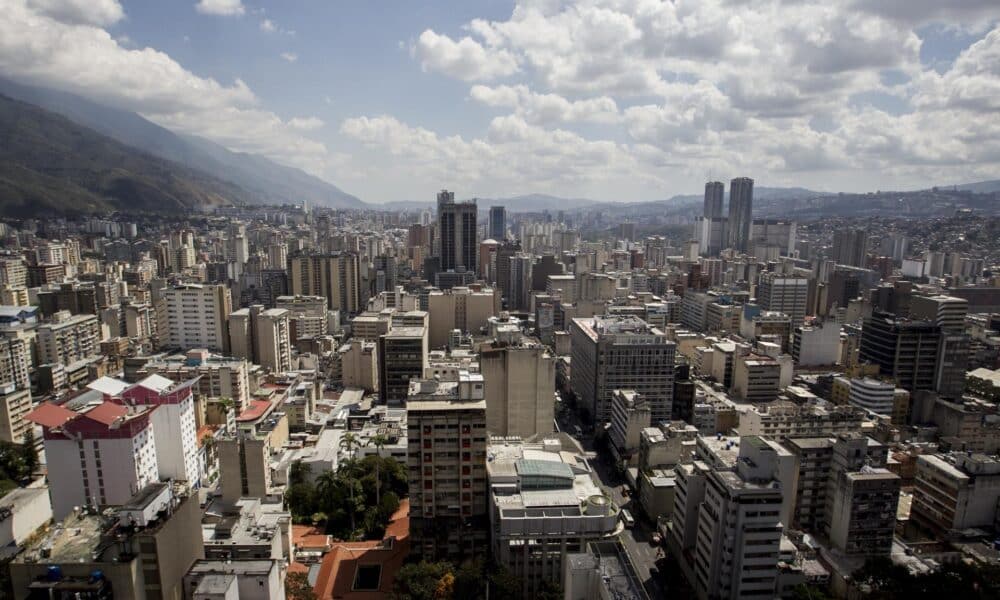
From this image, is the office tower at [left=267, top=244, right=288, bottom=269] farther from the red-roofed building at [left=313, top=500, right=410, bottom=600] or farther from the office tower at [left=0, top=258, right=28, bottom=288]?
the red-roofed building at [left=313, top=500, right=410, bottom=600]

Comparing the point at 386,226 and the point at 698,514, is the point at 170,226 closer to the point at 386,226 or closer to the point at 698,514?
the point at 386,226

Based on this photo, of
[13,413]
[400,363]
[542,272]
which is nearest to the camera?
[13,413]

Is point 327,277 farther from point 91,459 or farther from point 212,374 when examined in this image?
point 91,459

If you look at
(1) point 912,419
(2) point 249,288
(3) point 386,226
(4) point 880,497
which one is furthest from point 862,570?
(3) point 386,226

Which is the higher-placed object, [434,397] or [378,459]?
[434,397]

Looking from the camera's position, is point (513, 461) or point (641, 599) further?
point (513, 461)

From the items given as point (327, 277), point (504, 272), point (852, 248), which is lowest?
point (504, 272)

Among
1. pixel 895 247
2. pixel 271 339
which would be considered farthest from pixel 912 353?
pixel 895 247
